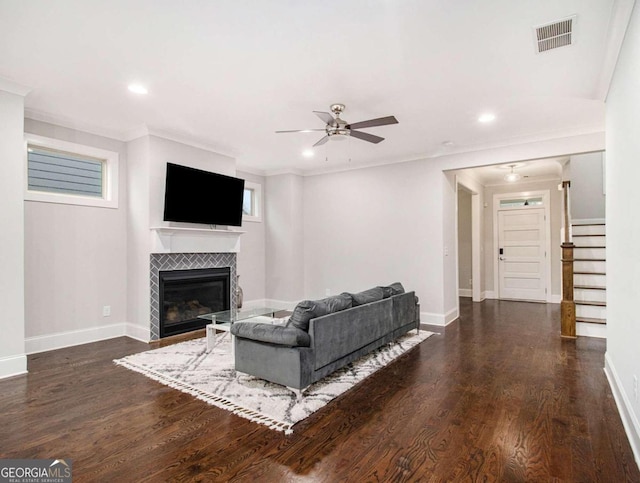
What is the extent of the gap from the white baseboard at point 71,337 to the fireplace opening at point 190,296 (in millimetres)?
689

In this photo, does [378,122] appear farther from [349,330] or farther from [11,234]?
[11,234]

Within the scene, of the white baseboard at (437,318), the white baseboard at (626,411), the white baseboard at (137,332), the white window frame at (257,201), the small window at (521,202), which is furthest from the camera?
the small window at (521,202)

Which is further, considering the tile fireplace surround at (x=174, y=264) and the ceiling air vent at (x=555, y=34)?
the tile fireplace surround at (x=174, y=264)

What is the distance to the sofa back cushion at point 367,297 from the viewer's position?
3635 millimetres

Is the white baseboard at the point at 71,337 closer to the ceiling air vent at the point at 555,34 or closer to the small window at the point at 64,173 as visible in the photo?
the small window at the point at 64,173

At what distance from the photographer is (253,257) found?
720 centimetres

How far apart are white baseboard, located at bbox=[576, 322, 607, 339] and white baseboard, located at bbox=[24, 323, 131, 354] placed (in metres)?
6.33

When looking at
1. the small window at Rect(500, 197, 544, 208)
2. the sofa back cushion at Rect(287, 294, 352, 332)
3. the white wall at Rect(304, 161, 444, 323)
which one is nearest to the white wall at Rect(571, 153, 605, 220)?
the small window at Rect(500, 197, 544, 208)

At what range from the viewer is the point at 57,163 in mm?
4500

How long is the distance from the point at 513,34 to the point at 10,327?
16.5 feet

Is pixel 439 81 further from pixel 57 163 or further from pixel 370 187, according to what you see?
pixel 57 163

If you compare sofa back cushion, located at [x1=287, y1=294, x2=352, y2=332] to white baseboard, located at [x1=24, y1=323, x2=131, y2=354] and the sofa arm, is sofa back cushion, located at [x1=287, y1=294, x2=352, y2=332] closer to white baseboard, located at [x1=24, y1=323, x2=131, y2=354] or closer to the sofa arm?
the sofa arm

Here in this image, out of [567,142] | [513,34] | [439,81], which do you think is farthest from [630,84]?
[567,142]

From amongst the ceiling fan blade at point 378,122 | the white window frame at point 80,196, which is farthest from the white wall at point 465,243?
the white window frame at point 80,196
